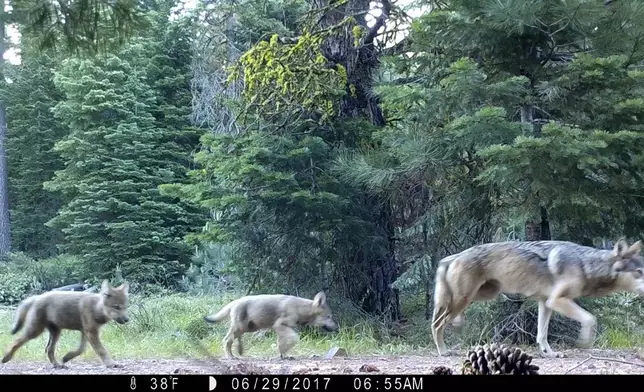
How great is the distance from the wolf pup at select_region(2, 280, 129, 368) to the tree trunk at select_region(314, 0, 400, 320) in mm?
4875

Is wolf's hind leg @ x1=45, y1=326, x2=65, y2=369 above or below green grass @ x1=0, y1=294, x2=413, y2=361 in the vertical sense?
above

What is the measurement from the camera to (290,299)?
554 centimetres

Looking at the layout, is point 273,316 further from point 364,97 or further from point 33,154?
point 33,154

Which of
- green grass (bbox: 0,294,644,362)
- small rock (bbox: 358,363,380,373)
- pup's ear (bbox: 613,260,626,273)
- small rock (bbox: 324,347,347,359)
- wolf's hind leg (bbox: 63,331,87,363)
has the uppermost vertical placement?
pup's ear (bbox: 613,260,626,273)

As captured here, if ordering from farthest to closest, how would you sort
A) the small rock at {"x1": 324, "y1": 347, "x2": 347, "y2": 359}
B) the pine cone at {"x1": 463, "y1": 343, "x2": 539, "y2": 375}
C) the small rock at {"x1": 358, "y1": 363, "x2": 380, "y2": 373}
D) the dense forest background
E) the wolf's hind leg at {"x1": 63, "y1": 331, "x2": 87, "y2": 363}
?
the dense forest background
the small rock at {"x1": 324, "y1": 347, "x2": 347, "y2": 359}
the wolf's hind leg at {"x1": 63, "y1": 331, "x2": 87, "y2": 363}
the small rock at {"x1": 358, "y1": 363, "x2": 380, "y2": 373}
the pine cone at {"x1": 463, "y1": 343, "x2": 539, "y2": 375}

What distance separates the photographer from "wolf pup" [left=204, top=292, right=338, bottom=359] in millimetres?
5406

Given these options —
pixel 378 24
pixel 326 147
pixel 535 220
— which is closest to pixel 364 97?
pixel 378 24

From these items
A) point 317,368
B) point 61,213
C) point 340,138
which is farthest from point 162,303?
point 317,368

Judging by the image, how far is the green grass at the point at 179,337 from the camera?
528cm

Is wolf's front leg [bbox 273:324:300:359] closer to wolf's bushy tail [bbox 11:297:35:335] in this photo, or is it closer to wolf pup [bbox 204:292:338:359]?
wolf pup [bbox 204:292:338:359]

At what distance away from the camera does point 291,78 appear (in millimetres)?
8742

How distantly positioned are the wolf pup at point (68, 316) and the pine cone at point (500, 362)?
2.20 metres

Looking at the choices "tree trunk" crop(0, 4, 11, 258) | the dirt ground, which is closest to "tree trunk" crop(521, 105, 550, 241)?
the dirt ground

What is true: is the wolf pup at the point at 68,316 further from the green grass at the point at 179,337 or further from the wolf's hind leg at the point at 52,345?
the green grass at the point at 179,337
